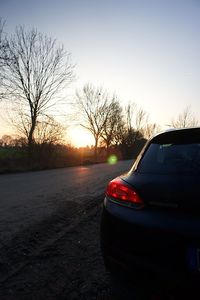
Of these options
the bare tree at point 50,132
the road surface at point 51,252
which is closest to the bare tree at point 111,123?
the bare tree at point 50,132

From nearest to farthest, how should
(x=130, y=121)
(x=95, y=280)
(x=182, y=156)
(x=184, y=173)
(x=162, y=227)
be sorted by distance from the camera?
(x=162, y=227)
(x=184, y=173)
(x=182, y=156)
(x=95, y=280)
(x=130, y=121)

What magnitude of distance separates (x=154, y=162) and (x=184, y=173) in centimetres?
37

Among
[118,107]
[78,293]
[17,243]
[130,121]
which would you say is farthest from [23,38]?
[130,121]

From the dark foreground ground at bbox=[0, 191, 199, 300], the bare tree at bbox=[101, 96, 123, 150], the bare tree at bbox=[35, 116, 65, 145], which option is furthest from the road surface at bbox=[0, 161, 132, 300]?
the bare tree at bbox=[101, 96, 123, 150]

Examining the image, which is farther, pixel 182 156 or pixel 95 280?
pixel 95 280

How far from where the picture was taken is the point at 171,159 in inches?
105

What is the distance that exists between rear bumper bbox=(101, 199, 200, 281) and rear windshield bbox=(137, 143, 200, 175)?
0.45 m

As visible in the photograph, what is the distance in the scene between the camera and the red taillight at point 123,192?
7.89 ft

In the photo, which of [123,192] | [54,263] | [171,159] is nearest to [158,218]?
[123,192]

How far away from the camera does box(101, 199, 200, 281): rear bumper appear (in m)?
2.02

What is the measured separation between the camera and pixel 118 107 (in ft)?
160

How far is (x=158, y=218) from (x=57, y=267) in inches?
68.6

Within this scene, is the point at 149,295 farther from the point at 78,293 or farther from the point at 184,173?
the point at 184,173

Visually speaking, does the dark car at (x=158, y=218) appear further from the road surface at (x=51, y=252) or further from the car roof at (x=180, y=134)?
the road surface at (x=51, y=252)
